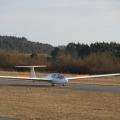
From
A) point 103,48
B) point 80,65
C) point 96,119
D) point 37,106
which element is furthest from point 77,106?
point 103,48

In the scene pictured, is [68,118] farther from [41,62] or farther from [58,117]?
[41,62]

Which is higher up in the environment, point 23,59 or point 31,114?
point 23,59

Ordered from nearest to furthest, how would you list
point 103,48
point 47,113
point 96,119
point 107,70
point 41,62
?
point 96,119, point 47,113, point 107,70, point 41,62, point 103,48

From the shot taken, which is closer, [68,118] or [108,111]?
[68,118]

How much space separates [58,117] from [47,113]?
147cm

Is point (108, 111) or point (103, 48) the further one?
point (103, 48)

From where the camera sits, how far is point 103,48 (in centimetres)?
12506

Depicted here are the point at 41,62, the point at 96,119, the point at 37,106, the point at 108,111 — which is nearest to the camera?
the point at 96,119

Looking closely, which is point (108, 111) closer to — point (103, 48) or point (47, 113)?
point (47, 113)

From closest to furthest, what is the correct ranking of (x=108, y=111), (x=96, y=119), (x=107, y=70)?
(x=96, y=119)
(x=108, y=111)
(x=107, y=70)

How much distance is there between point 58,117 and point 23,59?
Answer: 88.2m

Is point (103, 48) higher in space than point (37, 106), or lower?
higher

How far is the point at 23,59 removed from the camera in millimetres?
105688

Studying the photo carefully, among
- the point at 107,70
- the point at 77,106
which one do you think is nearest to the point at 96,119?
the point at 77,106
